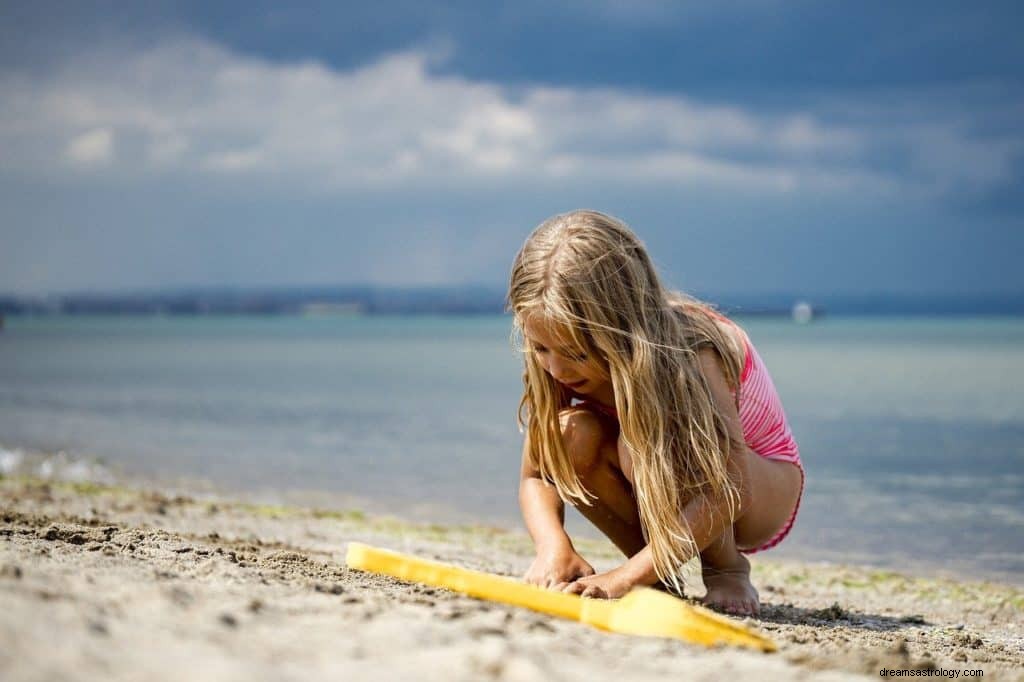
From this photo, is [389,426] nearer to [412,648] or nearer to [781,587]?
[781,587]

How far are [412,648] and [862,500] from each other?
665cm

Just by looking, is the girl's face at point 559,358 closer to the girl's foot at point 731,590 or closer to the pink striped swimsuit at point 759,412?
the pink striped swimsuit at point 759,412

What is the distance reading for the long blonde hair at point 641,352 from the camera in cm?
310

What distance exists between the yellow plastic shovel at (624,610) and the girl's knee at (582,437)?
66 centimetres

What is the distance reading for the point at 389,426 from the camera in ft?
45.5

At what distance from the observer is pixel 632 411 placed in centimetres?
314

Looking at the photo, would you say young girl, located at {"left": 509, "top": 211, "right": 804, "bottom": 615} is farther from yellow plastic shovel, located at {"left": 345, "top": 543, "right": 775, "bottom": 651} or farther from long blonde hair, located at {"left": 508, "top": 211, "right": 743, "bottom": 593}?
yellow plastic shovel, located at {"left": 345, "top": 543, "right": 775, "bottom": 651}

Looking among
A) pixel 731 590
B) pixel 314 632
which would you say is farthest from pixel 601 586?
pixel 314 632

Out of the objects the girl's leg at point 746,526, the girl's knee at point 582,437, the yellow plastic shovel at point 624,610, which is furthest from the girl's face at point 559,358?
the yellow plastic shovel at point 624,610

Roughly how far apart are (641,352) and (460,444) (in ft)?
28.9

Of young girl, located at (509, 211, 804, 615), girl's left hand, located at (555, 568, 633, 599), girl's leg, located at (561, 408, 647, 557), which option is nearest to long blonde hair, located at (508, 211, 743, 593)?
young girl, located at (509, 211, 804, 615)

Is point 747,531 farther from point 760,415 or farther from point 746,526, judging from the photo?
point 760,415

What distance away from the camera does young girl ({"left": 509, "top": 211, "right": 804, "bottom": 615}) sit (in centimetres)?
312

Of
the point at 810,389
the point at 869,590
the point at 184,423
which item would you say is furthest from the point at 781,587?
the point at 810,389
